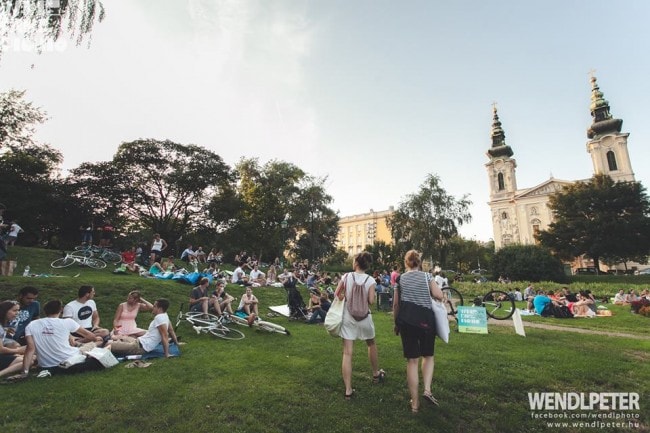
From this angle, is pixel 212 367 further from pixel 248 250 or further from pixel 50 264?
pixel 248 250

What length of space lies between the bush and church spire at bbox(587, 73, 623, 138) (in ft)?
159

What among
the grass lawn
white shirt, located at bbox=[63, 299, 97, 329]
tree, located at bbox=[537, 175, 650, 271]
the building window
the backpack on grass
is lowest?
the grass lawn

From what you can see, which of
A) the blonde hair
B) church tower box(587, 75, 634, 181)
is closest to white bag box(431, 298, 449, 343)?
the blonde hair

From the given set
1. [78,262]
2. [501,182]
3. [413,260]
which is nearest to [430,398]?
[413,260]

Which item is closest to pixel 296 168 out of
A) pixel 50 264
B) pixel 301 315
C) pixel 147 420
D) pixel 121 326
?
pixel 50 264

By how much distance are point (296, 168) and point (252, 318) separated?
3847 centimetres

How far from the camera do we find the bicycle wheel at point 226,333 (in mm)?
8367

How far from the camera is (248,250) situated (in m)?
40.9

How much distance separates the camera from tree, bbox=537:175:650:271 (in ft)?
138

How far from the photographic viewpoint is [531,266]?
1401 inches

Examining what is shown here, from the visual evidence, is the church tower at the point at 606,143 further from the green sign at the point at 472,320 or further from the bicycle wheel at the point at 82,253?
the bicycle wheel at the point at 82,253

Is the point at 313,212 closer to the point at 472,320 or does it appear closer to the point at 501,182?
the point at 472,320

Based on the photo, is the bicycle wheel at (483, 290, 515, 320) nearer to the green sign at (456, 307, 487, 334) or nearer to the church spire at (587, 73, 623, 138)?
the green sign at (456, 307, 487, 334)

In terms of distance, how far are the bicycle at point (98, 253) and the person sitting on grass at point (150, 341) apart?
12330 millimetres
